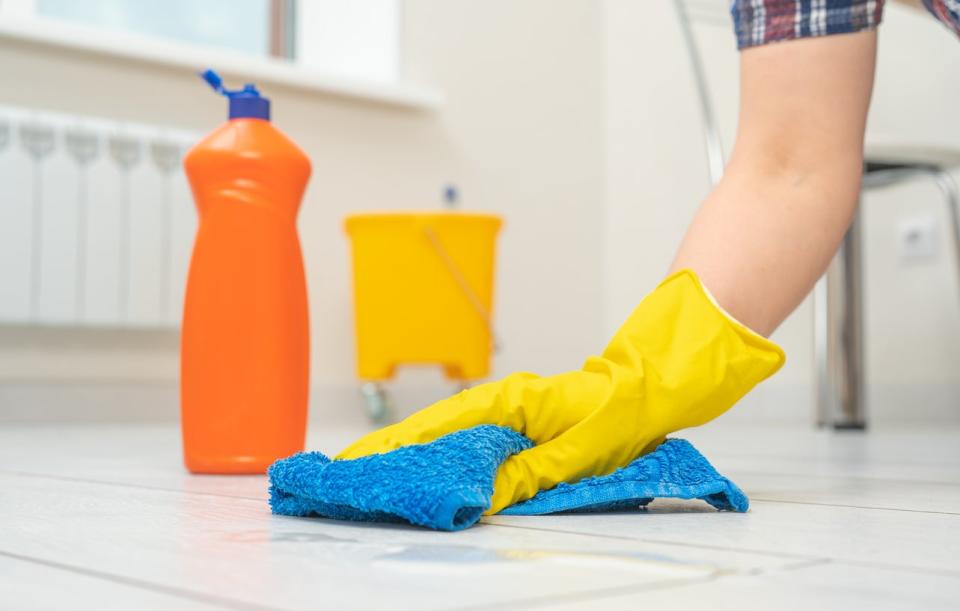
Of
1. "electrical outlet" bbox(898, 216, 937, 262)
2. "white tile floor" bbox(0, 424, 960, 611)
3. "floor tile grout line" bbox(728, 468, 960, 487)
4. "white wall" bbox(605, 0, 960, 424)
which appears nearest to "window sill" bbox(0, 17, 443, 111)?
"white wall" bbox(605, 0, 960, 424)

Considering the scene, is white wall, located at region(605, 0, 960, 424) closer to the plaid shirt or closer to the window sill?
the window sill

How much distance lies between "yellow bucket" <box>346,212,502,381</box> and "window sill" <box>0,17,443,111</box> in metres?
0.37

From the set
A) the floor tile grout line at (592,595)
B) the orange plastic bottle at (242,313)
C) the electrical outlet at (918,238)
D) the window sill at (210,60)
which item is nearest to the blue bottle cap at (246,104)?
the orange plastic bottle at (242,313)

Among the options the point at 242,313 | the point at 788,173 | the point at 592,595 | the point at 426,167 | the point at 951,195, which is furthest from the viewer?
the point at 426,167

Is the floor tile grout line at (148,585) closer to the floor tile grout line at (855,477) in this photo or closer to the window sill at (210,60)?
the floor tile grout line at (855,477)

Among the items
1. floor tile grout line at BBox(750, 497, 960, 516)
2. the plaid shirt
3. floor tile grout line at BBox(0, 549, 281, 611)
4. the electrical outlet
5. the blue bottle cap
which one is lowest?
floor tile grout line at BBox(750, 497, 960, 516)

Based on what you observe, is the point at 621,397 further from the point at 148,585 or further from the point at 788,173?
the point at 148,585

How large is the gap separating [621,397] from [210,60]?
203 centimetres

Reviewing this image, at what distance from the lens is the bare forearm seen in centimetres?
92

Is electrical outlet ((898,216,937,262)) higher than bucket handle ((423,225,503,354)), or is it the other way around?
electrical outlet ((898,216,937,262))

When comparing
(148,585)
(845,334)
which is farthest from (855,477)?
(845,334)

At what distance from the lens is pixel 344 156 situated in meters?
2.89

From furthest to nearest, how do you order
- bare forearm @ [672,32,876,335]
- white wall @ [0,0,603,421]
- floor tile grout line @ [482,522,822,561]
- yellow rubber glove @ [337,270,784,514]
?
white wall @ [0,0,603,421]
bare forearm @ [672,32,876,335]
yellow rubber glove @ [337,270,784,514]
floor tile grout line @ [482,522,822,561]

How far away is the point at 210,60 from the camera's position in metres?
2.64
